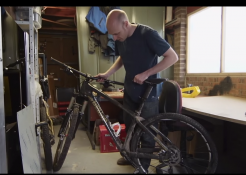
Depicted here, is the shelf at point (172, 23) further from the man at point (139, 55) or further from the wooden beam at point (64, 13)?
the man at point (139, 55)

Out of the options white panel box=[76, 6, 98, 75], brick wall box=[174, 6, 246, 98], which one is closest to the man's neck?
brick wall box=[174, 6, 246, 98]

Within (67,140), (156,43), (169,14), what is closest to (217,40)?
Answer: (169,14)

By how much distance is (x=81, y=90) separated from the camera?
1.62m

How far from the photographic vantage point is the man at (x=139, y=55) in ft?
4.45

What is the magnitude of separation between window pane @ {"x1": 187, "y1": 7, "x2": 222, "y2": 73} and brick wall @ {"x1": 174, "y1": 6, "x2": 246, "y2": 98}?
Result: 0.11m

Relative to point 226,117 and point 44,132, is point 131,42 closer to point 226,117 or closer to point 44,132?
point 226,117

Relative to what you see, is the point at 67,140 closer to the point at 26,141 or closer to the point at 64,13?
the point at 26,141

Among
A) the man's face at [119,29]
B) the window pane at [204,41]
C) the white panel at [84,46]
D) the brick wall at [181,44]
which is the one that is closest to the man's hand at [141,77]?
the man's face at [119,29]

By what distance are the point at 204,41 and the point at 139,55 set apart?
192 cm

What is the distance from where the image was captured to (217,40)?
2609mm

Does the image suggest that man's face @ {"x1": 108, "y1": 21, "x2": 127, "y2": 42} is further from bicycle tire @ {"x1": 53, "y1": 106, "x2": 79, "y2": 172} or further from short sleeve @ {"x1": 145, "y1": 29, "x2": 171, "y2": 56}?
bicycle tire @ {"x1": 53, "y1": 106, "x2": 79, "y2": 172}

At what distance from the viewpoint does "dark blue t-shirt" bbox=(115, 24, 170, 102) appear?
136cm

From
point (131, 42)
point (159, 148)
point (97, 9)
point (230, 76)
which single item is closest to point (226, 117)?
point (159, 148)
